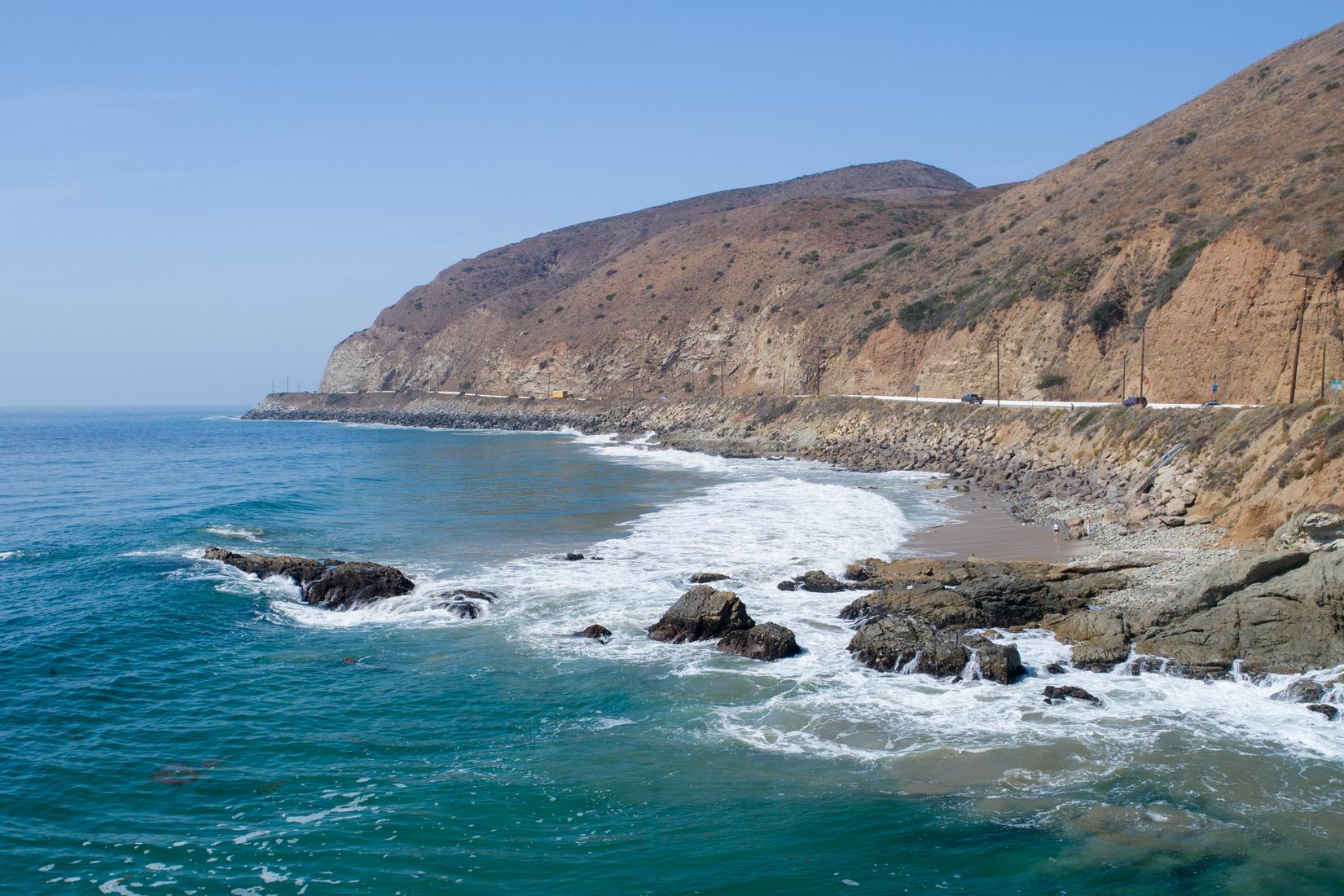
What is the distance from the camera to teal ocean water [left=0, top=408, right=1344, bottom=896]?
9664mm

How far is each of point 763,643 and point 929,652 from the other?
2.84 metres

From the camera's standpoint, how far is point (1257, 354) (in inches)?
1427

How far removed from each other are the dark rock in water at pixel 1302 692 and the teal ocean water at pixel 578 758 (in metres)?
0.40

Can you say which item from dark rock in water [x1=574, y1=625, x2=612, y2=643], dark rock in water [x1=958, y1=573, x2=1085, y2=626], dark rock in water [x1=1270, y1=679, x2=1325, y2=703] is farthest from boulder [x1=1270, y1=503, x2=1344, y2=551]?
dark rock in water [x1=574, y1=625, x2=612, y2=643]

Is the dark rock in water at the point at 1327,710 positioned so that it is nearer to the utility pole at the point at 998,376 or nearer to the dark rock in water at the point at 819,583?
the dark rock in water at the point at 819,583

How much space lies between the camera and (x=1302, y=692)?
1357 cm

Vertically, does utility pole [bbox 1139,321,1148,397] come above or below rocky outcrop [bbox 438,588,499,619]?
above

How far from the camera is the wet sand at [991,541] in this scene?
23.7 meters

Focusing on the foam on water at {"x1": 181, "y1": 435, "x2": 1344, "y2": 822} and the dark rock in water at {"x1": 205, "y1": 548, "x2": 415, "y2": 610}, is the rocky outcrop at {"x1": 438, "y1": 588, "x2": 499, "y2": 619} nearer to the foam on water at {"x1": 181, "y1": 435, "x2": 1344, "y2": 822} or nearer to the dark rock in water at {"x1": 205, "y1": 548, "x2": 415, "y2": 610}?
the foam on water at {"x1": 181, "y1": 435, "x2": 1344, "y2": 822}

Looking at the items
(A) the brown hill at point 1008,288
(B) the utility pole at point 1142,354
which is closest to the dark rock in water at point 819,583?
(A) the brown hill at point 1008,288

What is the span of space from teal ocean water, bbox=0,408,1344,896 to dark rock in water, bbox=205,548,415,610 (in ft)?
1.68

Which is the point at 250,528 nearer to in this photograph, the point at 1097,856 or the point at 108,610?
the point at 108,610

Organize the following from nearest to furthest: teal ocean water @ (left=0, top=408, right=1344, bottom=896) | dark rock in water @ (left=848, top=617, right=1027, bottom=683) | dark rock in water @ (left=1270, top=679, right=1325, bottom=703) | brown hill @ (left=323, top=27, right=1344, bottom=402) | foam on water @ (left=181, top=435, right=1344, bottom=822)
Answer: teal ocean water @ (left=0, top=408, right=1344, bottom=896) → foam on water @ (left=181, top=435, right=1344, bottom=822) → dark rock in water @ (left=1270, top=679, right=1325, bottom=703) → dark rock in water @ (left=848, top=617, right=1027, bottom=683) → brown hill @ (left=323, top=27, right=1344, bottom=402)

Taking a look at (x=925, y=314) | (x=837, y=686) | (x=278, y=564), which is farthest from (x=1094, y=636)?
(x=925, y=314)
